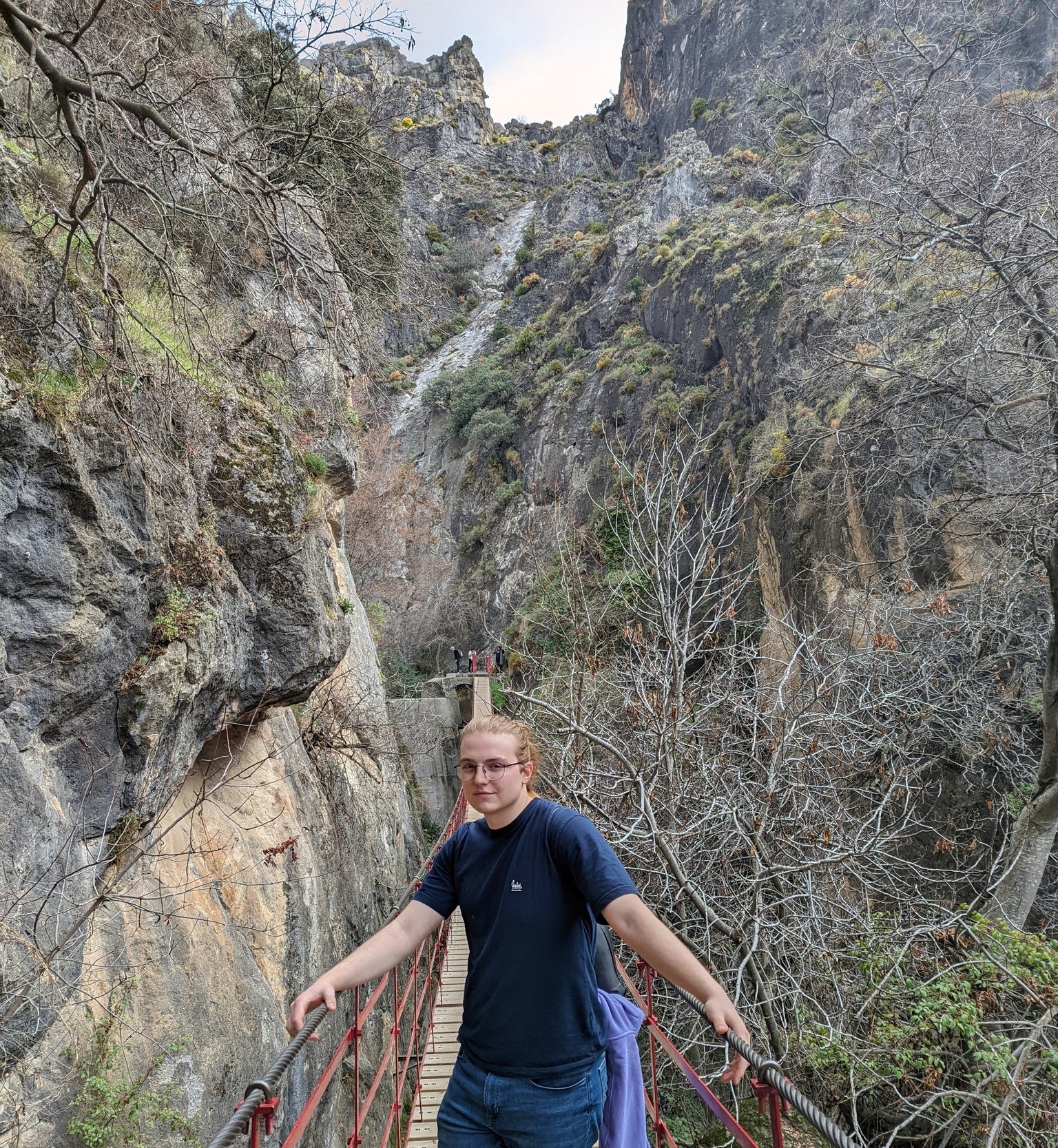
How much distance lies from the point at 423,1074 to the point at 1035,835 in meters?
6.10

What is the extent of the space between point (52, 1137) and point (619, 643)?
13.4 metres

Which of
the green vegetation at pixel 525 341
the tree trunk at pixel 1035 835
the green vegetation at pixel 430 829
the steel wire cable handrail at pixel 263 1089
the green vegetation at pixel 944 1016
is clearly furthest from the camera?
the green vegetation at pixel 525 341

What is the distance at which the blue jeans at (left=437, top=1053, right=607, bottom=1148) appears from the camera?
5.77 ft

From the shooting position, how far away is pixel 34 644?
3404 millimetres

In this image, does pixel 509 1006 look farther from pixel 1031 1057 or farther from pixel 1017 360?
pixel 1017 360

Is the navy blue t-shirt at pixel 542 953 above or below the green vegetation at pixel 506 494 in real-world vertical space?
below

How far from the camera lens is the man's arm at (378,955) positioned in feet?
6.04

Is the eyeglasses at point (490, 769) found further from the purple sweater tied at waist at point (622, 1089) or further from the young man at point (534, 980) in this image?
the purple sweater tied at waist at point (622, 1089)

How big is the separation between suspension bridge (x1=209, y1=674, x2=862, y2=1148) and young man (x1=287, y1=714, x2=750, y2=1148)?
164mm

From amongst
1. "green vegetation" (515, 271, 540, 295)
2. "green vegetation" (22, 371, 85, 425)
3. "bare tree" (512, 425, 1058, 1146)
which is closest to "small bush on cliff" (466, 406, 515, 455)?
"green vegetation" (515, 271, 540, 295)

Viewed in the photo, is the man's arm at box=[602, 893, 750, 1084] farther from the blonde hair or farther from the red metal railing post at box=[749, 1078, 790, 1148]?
the blonde hair

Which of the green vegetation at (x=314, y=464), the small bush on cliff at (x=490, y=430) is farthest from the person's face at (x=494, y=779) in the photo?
the small bush on cliff at (x=490, y=430)

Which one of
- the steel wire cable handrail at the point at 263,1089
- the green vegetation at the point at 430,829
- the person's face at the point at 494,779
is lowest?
the green vegetation at the point at 430,829

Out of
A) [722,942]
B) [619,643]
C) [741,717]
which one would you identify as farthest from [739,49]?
[722,942]
